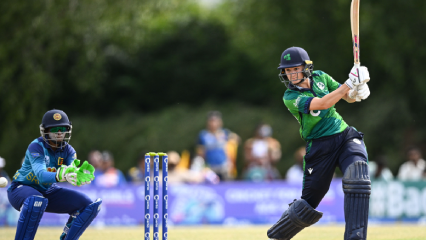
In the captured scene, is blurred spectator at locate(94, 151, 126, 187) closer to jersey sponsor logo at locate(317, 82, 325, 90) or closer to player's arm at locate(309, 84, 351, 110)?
jersey sponsor logo at locate(317, 82, 325, 90)

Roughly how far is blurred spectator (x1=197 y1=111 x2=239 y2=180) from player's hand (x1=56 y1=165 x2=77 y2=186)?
21.7 feet

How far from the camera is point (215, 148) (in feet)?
38.9

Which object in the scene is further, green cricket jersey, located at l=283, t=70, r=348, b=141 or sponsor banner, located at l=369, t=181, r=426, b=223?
sponsor banner, located at l=369, t=181, r=426, b=223

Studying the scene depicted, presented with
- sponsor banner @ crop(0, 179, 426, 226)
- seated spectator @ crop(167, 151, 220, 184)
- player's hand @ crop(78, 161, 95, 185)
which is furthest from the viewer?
seated spectator @ crop(167, 151, 220, 184)

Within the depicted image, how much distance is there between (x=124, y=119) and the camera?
19.8 m

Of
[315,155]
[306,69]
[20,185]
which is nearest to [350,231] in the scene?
[315,155]

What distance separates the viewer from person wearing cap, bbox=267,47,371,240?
16.6ft

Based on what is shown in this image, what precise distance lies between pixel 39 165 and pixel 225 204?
6.03 meters

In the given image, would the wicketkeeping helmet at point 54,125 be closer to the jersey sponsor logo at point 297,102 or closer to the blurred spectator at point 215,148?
the jersey sponsor logo at point 297,102

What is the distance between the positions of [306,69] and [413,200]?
22.2 feet

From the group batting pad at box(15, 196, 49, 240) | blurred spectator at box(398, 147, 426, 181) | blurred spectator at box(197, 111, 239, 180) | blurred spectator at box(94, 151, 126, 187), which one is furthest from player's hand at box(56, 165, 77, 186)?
blurred spectator at box(398, 147, 426, 181)

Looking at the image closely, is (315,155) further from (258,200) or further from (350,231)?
(258,200)

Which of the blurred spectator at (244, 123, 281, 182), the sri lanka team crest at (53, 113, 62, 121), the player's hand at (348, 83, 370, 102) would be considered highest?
the blurred spectator at (244, 123, 281, 182)

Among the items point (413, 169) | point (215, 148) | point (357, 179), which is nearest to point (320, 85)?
point (357, 179)
